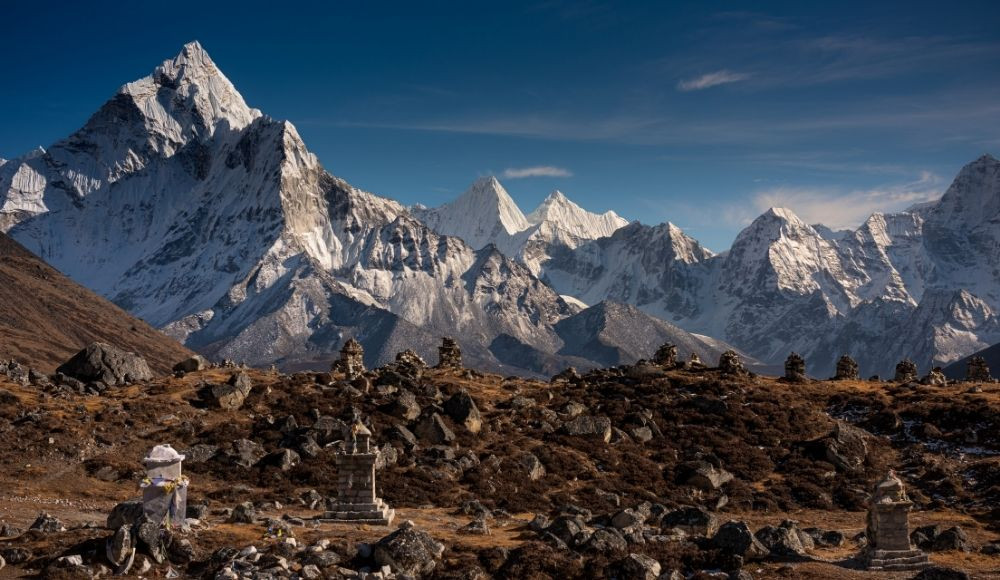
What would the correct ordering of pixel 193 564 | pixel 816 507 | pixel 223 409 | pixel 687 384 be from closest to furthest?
pixel 193 564 < pixel 816 507 < pixel 223 409 < pixel 687 384

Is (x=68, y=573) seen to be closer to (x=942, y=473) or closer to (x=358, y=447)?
(x=358, y=447)

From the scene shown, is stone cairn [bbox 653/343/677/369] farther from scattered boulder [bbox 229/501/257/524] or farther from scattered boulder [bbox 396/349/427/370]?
scattered boulder [bbox 229/501/257/524]

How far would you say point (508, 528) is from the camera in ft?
179

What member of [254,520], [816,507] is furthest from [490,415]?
[254,520]

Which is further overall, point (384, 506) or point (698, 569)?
point (384, 506)

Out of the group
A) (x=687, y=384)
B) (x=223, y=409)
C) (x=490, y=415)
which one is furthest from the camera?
(x=687, y=384)

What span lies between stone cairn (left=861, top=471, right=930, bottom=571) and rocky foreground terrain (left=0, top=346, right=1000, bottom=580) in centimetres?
166

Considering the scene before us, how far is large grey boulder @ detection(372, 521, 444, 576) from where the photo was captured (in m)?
42.6

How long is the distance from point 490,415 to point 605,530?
35770 millimetres

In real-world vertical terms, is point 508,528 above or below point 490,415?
below

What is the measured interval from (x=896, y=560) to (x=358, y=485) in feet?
92.3

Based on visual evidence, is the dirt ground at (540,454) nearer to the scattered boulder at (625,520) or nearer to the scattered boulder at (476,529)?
the scattered boulder at (476,529)

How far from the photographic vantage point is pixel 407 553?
42.9 m

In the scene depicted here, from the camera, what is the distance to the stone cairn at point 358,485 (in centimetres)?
5178
